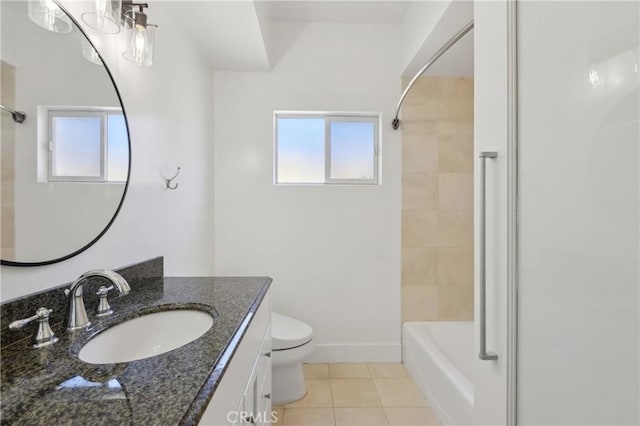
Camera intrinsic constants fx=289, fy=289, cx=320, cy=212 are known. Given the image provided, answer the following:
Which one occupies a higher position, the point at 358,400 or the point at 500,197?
the point at 500,197

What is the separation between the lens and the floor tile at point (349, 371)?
2.20m

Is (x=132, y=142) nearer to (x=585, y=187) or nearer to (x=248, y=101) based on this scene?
(x=248, y=101)

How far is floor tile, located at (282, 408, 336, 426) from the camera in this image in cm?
171

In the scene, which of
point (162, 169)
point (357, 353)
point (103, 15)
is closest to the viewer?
point (103, 15)

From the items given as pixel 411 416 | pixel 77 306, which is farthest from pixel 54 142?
pixel 411 416

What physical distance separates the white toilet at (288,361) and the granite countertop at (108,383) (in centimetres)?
99

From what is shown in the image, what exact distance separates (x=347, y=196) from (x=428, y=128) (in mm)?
885

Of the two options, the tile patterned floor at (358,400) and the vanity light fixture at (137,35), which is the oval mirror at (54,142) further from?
the tile patterned floor at (358,400)

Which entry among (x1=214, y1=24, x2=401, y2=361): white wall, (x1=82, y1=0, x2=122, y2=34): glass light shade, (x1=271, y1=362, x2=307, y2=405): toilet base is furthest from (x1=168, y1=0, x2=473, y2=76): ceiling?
(x1=271, y1=362, x2=307, y2=405): toilet base

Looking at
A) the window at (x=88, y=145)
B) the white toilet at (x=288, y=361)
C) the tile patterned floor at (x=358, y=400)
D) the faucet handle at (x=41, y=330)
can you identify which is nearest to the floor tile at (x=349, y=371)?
the tile patterned floor at (x=358, y=400)

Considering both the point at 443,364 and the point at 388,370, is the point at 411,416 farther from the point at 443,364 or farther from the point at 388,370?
the point at 388,370

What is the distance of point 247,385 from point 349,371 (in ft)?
4.95

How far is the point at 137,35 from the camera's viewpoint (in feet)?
3.95

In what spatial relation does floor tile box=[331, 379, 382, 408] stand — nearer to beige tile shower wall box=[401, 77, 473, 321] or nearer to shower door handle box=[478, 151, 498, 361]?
beige tile shower wall box=[401, 77, 473, 321]
